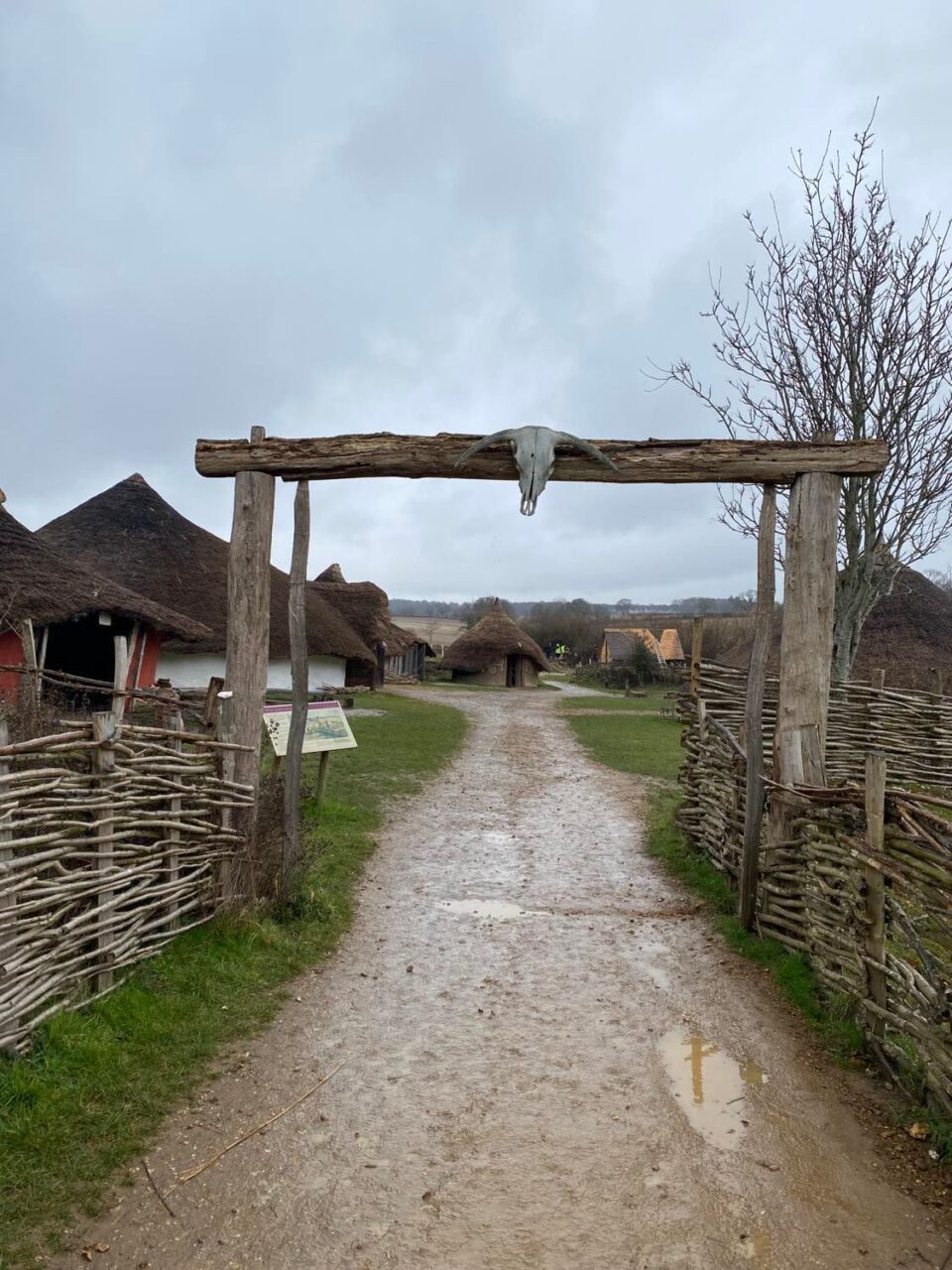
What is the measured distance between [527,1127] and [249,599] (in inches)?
140

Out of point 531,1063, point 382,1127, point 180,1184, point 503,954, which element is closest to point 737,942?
point 503,954

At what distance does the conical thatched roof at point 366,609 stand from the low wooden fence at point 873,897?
64.7ft

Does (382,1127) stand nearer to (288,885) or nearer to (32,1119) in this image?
(32,1119)

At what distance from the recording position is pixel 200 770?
4.73 metres

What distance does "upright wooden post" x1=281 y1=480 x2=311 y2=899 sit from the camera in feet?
17.9

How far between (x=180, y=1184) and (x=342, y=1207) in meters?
0.56

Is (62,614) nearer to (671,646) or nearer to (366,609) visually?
(366,609)

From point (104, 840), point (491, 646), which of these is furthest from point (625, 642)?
point (104, 840)

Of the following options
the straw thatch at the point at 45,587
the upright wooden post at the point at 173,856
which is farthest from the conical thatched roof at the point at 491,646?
the upright wooden post at the point at 173,856

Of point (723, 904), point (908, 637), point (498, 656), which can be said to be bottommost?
point (723, 904)

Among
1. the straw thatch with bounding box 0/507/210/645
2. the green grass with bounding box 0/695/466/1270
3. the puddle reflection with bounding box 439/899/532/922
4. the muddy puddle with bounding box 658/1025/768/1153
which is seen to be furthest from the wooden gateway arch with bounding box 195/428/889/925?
the straw thatch with bounding box 0/507/210/645

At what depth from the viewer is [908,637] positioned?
18.5 m

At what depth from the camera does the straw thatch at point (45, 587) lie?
10080 millimetres

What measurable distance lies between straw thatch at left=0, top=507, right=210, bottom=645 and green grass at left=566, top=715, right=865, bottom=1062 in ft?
24.6
